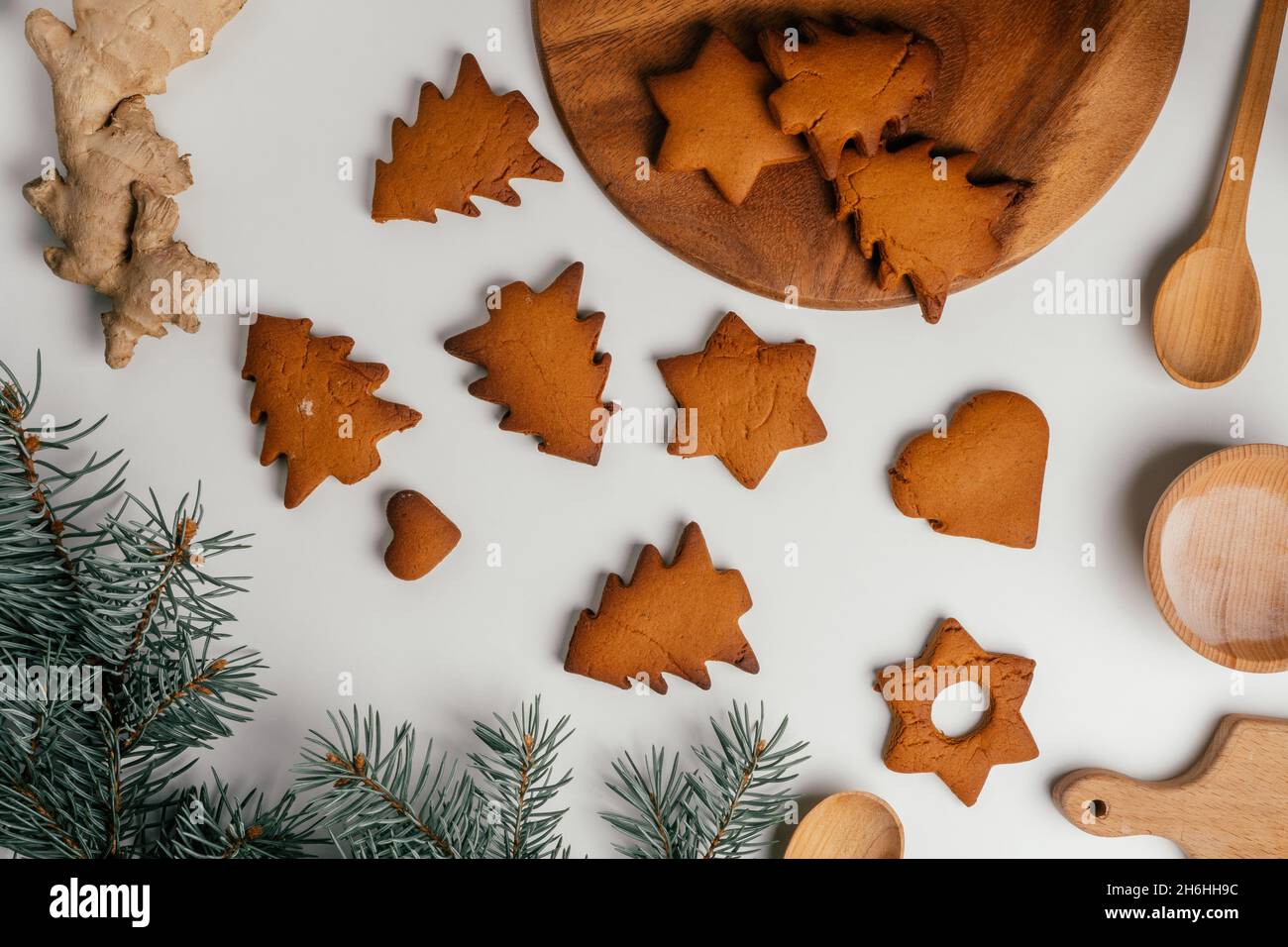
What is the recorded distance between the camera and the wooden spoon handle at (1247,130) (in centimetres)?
81

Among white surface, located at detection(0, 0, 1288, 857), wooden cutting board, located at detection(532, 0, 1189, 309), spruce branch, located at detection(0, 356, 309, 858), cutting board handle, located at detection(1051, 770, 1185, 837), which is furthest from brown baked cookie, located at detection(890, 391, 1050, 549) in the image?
spruce branch, located at detection(0, 356, 309, 858)

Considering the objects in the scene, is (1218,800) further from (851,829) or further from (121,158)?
(121,158)

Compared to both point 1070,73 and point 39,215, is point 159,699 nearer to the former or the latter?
point 39,215

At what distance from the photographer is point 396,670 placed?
0.85 meters

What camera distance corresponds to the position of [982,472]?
831mm

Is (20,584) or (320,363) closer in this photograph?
(20,584)

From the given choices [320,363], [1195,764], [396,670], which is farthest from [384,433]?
[1195,764]

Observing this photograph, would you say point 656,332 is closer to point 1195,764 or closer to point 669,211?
point 669,211

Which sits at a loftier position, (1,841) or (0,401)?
(0,401)

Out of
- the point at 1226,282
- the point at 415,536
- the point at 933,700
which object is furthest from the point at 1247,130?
the point at 415,536

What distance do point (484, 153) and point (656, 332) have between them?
0.22 metres

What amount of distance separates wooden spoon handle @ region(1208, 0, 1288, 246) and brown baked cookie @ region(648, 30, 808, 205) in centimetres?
41

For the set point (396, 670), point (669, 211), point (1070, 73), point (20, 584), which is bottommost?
point (396, 670)

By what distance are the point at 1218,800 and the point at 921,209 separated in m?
0.62
